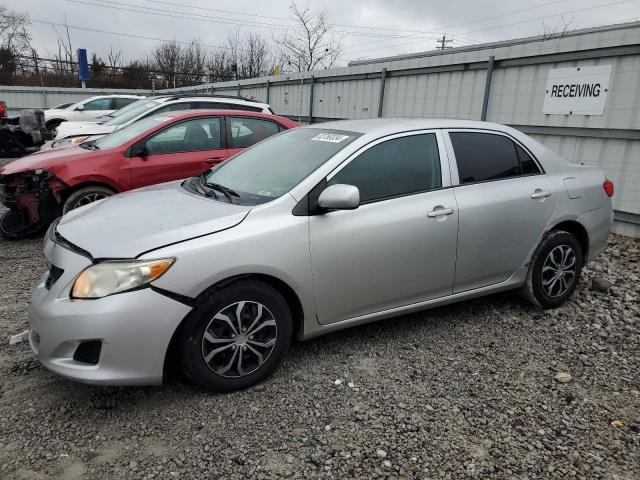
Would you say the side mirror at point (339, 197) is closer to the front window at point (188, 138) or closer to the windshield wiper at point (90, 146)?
the front window at point (188, 138)

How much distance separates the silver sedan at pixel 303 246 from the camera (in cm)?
258

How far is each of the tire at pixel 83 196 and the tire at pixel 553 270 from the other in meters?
4.68

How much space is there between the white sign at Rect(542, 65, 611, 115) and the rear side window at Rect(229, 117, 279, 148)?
12.6 feet

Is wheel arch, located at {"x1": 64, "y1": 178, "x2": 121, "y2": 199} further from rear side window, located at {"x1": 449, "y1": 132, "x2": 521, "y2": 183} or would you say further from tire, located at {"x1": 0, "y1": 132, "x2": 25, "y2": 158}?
tire, located at {"x1": 0, "y1": 132, "x2": 25, "y2": 158}

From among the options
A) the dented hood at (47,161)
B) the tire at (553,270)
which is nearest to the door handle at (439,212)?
the tire at (553,270)

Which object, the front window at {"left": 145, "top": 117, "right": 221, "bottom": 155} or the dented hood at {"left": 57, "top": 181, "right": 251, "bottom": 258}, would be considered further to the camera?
the front window at {"left": 145, "top": 117, "right": 221, "bottom": 155}

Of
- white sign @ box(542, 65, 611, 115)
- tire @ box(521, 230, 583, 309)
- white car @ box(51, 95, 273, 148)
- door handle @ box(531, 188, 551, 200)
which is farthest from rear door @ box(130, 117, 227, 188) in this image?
white sign @ box(542, 65, 611, 115)

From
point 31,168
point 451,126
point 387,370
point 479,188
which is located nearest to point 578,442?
point 387,370

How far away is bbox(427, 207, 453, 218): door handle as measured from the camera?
344 cm

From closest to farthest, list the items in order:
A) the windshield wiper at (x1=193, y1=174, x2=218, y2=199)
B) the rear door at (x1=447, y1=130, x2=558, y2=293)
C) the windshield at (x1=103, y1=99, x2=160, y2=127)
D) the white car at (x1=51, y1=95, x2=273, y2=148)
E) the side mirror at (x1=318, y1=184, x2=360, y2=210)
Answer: the side mirror at (x1=318, y1=184, x2=360, y2=210) → the windshield wiper at (x1=193, y1=174, x2=218, y2=199) → the rear door at (x1=447, y1=130, x2=558, y2=293) → the white car at (x1=51, y1=95, x2=273, y2=148) → the windshield at (x1=103, y1=99, x2=160, y2=127)

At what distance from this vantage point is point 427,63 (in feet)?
28.3

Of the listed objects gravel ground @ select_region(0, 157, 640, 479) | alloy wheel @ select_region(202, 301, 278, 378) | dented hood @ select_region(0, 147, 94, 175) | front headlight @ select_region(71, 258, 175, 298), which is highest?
dented hood @ select_region(0, 147, 94, 175)

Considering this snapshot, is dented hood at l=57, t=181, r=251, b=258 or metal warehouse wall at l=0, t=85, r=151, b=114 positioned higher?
metal warehouse wall at l=0, t=85, r=151, b=114

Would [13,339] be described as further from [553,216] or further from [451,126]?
[553,216]
